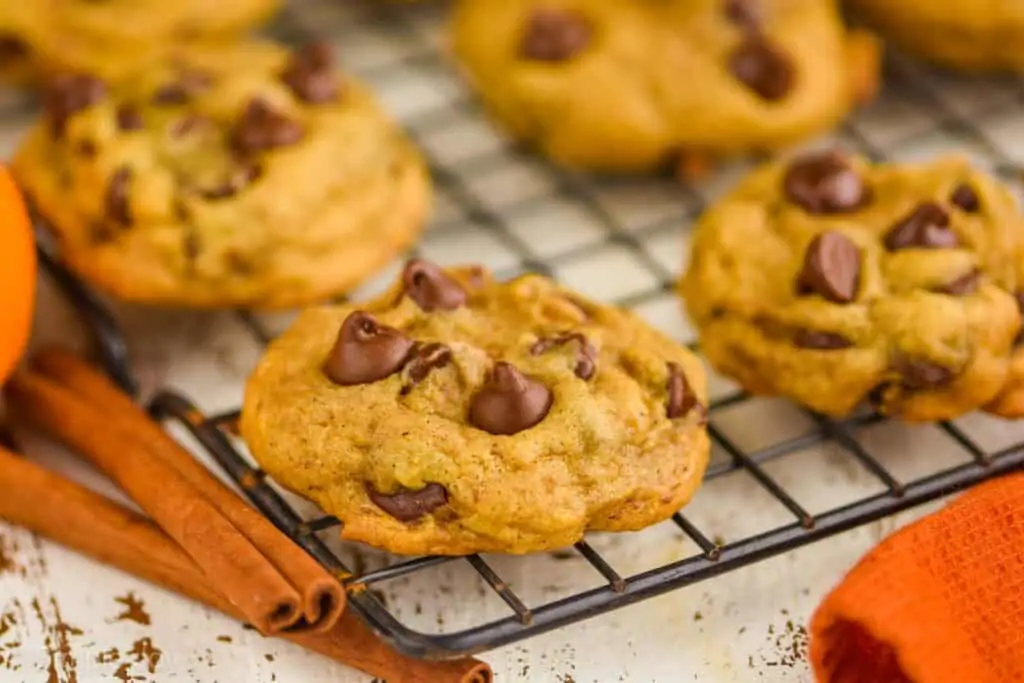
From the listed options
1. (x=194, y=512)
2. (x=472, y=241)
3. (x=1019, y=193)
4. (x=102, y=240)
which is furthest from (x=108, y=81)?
(x=1019, y=193)

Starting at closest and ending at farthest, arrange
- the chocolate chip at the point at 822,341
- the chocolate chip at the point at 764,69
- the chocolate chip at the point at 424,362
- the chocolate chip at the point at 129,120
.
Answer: the chocolate chip at the point at 424,362 → the chocolate chip at the point at 822,341 → the chocolate chip at the point at 129,120 → the chocolate chip at the point at 764,69

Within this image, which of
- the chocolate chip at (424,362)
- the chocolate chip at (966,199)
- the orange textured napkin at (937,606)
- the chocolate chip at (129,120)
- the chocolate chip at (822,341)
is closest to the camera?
the orange textured napkin at (937,606)

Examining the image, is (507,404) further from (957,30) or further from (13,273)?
(957,30)

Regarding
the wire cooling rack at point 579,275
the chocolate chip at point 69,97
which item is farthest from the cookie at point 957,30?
the chocolate chip at point 69,97

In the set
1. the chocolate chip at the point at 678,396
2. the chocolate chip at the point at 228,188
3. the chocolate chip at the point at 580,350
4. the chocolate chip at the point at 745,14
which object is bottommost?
the chocolate chip at the point at 228,188

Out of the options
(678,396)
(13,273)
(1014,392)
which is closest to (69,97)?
(13,273)

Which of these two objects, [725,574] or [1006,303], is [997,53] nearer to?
[1006,303]

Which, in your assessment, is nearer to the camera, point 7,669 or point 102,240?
point 7,669

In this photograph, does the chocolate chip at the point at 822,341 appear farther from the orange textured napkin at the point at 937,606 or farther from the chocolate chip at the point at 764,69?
the chocolate chip at the point at 764,69
